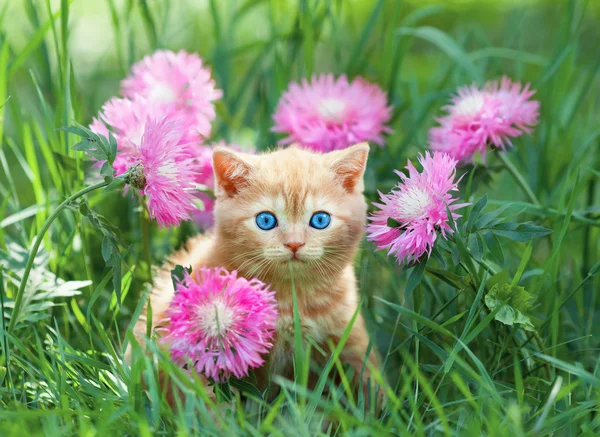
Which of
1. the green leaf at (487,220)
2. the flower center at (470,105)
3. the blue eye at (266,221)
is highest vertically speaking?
the flower center at (470,105)

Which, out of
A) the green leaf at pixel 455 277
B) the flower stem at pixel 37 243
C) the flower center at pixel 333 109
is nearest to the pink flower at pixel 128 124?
the flower stem at pixel 37 243

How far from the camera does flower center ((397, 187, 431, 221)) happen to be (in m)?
1.12

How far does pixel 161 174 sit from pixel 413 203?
41 cm

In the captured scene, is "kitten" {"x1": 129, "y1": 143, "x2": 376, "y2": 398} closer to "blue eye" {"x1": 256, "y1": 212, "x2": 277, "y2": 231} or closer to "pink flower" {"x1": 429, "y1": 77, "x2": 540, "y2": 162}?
"blue eye" {"x1": 256, "y1": 212, "x2": 277, "y2": 231}

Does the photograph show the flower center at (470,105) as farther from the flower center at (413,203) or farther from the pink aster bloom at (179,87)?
the pink aster bloom at (179,87)

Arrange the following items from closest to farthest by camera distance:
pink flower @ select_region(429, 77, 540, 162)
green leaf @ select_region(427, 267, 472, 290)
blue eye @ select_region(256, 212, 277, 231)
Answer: green leaf @ select_region(427, 267, 472, 290) → blue eye @ select_region(256, 212, 277, 231) → pink flower @ select_region(429, 77, 540, 162)

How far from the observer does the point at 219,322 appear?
107 centimetres

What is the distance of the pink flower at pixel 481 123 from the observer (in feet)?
4.67

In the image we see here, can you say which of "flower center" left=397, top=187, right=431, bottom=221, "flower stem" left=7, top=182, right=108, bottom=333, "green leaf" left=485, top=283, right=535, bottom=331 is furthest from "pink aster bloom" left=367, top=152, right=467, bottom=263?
"flower stem" left=7, top=182, right=108, bottom=333

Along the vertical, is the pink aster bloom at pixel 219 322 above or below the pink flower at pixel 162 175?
below

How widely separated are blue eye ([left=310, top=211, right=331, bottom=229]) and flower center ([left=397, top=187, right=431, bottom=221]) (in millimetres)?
185

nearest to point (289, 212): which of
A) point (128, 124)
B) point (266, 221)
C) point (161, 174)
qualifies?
point (266, 221)

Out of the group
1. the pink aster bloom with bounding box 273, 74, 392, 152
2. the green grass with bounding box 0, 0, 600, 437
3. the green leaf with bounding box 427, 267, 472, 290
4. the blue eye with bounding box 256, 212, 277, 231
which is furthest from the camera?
the pink aster bloom with bounding box 273, 74, 392, 152

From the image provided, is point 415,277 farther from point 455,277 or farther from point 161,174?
point 161,174
